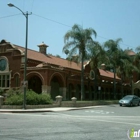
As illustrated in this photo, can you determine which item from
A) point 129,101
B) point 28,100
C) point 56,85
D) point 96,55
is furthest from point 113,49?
point 28,100

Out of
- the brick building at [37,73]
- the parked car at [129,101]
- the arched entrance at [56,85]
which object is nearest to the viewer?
the parked car at [129,101]

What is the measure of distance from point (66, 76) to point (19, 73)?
7883 millimetres

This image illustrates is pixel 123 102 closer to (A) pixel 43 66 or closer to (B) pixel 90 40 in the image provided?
(B) pixel 90 40

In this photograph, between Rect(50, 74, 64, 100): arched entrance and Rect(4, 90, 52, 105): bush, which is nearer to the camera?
Rect(4, 90, 52, 105): bush

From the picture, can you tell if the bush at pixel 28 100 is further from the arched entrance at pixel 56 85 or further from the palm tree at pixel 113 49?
the palm tree at pixel 113 49

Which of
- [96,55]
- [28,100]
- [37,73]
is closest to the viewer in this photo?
[28,100]

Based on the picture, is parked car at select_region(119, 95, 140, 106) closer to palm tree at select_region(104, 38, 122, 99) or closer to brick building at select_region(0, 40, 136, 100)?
brick building at select_region(0, 40, 136, 100)

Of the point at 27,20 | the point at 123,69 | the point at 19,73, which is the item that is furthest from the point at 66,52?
the point at 123,69

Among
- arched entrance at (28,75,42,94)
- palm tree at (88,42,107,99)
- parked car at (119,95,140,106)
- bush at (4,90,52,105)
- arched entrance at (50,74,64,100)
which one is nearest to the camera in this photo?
bush at (4,90,52,105)

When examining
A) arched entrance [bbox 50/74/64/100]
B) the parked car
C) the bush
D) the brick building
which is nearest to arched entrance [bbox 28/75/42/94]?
the brick building

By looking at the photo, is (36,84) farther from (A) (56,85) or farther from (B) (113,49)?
(B) (113,49)

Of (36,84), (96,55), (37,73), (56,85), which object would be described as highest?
(96,55)

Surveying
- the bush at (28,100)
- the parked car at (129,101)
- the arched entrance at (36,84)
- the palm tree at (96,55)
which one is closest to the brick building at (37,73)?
the arched entrance at (36,84)

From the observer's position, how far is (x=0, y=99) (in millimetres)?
30438
